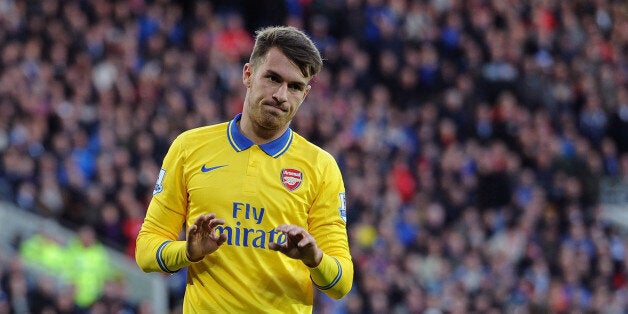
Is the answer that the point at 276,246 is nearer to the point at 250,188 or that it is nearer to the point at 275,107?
the point at 250,188

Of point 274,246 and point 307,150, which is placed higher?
point 307,150

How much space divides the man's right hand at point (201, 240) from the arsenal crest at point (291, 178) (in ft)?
1.64

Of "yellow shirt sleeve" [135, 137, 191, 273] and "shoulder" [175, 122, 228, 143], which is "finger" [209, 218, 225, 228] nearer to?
"yellow shirt sleeve" [135, 137, 191, 273]

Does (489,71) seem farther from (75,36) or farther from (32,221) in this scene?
(32,221)

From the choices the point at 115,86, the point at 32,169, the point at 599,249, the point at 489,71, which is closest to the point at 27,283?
the point at 32,169

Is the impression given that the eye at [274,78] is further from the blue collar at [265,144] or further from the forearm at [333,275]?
the forearm at [333,275]

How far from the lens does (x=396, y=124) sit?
19.4m

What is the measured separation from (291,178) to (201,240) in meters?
0.60

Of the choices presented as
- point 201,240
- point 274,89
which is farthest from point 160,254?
point 274,89

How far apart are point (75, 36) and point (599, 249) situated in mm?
8347

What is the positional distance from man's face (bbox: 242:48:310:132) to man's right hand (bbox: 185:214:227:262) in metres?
0.62

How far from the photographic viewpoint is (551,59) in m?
22.1

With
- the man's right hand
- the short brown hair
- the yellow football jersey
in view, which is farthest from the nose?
the man's right hand

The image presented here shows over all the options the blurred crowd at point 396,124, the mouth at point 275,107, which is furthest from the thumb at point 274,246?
the blurred crowd at point 396,124
